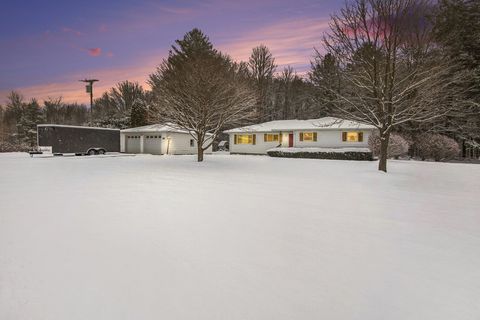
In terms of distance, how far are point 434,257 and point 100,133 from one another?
32.5 meters

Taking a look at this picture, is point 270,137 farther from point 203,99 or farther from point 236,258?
point 236,258

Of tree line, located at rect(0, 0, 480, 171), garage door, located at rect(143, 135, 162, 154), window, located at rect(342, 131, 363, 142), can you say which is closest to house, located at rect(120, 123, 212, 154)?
garage door, located at rect(143, 135, 162, 154)

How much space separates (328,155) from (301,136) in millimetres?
4924

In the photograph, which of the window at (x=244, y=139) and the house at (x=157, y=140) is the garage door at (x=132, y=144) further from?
the window at (x=244, y=139)

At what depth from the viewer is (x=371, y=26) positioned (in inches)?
627

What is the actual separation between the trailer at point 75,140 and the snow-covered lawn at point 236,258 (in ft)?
70.8

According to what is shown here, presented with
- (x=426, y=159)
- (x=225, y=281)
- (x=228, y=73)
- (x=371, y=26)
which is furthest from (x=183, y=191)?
(x=426, y=159)

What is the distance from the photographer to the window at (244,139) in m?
33.4

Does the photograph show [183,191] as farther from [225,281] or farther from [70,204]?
[225,281]

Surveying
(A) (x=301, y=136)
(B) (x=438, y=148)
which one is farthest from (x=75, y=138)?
(B) (x=438, y=148)

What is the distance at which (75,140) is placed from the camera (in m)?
28.4

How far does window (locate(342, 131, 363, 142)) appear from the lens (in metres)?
27.7

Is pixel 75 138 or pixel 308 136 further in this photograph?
pixel 308 136

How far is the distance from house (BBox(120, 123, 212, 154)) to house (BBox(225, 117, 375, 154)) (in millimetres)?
5869
